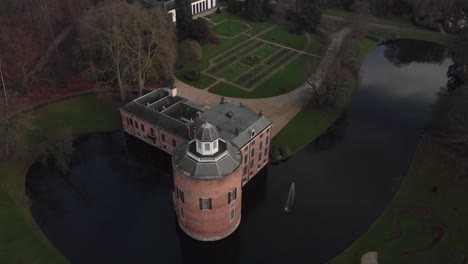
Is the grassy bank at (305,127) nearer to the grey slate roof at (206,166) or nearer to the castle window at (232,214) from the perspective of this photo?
the castle window at (232,214)

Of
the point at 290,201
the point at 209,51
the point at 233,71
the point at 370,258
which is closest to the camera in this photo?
the point at 370,258

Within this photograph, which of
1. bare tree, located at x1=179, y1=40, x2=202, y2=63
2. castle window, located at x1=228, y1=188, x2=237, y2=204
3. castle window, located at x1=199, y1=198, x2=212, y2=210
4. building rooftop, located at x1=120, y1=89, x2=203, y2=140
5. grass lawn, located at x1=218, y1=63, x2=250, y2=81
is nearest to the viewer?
castle window, located at x1=199, y1=198, x2=212, y2=210

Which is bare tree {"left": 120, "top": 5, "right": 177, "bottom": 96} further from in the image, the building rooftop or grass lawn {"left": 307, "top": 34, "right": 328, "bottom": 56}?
grass lawn {"left": 307, "top": 34, "right": 328, "bottom": 56}

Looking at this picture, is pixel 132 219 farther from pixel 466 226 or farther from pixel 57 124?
pixel 466 226

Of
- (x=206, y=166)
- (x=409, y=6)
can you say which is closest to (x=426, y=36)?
(x=409, y=6)

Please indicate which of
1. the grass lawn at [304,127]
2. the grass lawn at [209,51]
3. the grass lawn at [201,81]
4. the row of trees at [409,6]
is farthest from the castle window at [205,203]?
the row of trees at [409,6]

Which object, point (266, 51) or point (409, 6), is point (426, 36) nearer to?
point (409, 6)

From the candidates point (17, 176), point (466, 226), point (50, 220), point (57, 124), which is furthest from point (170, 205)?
point (466, 226)

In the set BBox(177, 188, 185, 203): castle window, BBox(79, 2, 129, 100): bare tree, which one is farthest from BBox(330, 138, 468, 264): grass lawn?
BBox(79, 2, 129, 100): bare tree
